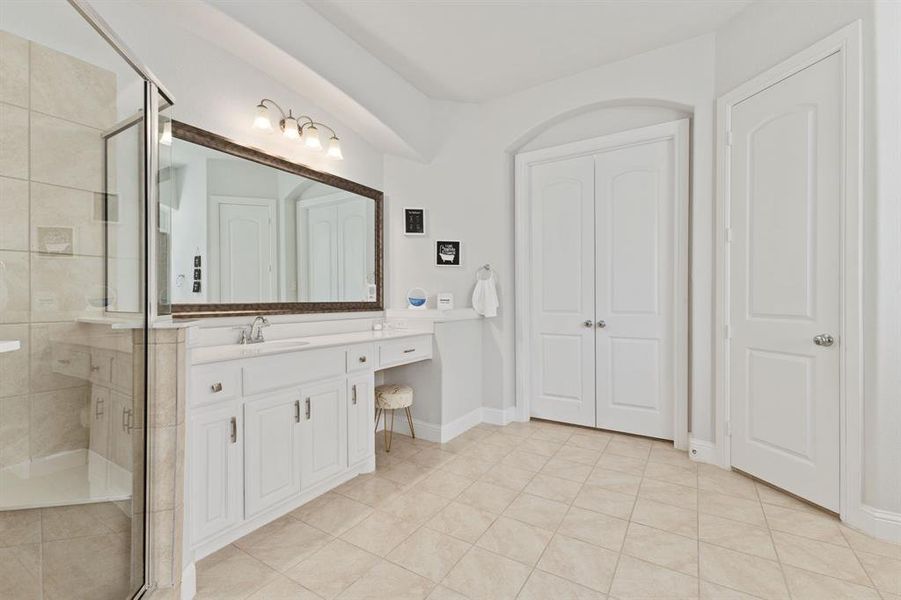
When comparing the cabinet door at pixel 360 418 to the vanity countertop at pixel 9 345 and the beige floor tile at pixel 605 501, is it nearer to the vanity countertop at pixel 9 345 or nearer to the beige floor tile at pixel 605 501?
the beige floor tile at pixel 605 501

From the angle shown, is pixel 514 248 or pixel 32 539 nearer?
pixel 32 539

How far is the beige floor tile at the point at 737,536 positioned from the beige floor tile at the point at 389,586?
1298mm

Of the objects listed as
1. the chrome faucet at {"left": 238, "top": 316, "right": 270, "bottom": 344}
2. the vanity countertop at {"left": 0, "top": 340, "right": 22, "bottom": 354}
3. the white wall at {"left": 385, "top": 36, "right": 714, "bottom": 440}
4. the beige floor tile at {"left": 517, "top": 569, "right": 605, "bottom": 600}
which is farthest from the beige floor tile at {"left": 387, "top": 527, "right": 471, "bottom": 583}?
the white wall at {"left": 385, "top": 36, "right": 714, "bottom": 440}

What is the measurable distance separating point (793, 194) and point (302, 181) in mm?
2962

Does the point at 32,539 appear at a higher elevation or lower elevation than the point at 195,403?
lower

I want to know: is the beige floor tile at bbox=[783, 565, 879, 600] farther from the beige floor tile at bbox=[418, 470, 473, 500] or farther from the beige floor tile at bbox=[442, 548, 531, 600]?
the beige floor tile at bbox=[418, 470, 473, 500]

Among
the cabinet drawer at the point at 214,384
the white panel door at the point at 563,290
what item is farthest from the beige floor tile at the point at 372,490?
the white panel door at the point at 563,290

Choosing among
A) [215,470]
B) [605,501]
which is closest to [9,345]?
[215,470]

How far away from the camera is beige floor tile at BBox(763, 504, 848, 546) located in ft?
6.15

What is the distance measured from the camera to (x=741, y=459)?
2.52 meters

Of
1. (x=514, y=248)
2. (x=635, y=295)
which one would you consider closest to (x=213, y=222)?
(x=514, y=248)

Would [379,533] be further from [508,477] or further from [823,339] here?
[823,339]

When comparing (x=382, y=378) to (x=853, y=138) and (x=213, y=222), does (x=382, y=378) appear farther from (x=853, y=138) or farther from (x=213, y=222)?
(x=853, y=138)

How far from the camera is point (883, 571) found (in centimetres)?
163
